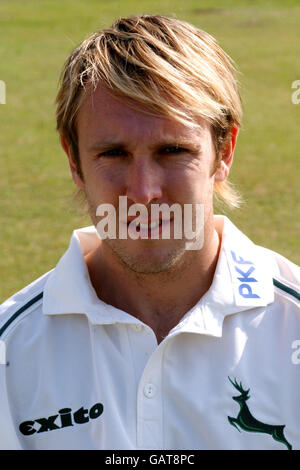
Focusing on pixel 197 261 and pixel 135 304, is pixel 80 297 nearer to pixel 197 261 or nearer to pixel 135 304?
pixel 135 304

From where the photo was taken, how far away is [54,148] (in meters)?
9.26

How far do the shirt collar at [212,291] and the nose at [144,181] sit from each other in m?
0.33

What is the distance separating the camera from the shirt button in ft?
7.36

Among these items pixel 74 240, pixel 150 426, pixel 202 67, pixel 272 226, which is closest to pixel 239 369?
pixel 150 426

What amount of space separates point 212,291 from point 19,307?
0.54m

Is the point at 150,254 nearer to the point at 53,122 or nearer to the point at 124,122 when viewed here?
the point at 124,122

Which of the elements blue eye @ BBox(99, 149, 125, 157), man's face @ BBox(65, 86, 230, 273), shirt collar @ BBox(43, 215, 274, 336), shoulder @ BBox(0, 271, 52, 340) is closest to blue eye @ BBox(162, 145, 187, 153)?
man's face @ BBox(65, 86, 230, 273)

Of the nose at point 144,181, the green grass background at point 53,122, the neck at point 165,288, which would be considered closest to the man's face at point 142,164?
the nose at point 144,181

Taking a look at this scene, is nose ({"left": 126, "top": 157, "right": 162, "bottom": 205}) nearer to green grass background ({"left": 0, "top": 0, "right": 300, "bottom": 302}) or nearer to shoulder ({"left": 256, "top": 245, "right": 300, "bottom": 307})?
shoulder ({"left": 256, "top": 245, "right": 300, "bottom": 307})

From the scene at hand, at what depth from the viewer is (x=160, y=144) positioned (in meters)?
2.26

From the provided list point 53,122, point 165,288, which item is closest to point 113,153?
point 165,288

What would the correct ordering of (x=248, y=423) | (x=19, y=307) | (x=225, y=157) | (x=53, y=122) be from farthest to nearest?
(x=53, y=122) < (x=225, y=157) < (x=19, y=307) < (x=248, y=423)

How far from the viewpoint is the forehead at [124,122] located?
225 cm

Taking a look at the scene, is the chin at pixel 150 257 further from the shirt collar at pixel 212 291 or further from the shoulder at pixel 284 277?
the shoulder at pixel 284 277
